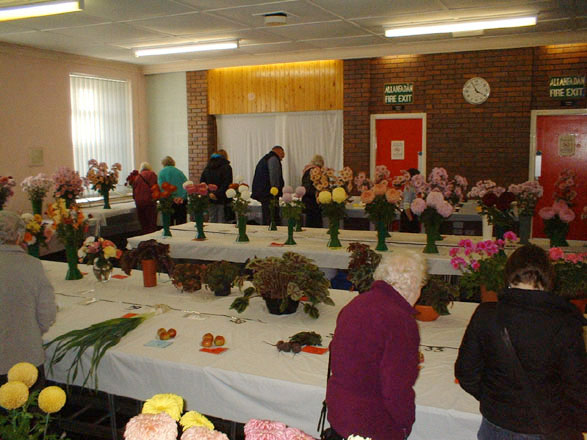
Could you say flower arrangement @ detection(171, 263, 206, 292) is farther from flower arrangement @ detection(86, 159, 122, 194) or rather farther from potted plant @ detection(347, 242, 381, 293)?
flower arrangement @ detection(86, 159, 122, 194)

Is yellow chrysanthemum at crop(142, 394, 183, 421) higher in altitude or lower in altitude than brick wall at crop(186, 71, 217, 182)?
lower

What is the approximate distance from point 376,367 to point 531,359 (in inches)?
20.2

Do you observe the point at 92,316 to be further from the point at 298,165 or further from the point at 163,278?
the point at 298,165

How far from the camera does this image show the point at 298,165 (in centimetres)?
1031

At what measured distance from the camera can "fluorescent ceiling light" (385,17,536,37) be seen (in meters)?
6.81

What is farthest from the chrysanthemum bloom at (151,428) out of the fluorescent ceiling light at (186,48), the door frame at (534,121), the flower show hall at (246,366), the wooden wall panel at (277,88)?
the wooden wall panel at (277,88)

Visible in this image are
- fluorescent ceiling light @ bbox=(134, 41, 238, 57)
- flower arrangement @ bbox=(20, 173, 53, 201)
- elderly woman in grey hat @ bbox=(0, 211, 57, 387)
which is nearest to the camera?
elderly woman in grey hat @ bbox=(0, 211, 57, 387)

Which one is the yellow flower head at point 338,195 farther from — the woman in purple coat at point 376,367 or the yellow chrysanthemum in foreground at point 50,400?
the yellow chrysanthemum in foreground at point 50,400

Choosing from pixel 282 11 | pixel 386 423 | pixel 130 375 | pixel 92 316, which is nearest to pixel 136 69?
pixel 282 11

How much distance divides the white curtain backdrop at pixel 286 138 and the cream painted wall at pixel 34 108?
264 cm

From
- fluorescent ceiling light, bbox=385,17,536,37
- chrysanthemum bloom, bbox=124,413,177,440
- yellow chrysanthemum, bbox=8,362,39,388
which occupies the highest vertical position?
fluorescent ceiling light, bbox=385,17,536,37

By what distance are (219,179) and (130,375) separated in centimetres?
622

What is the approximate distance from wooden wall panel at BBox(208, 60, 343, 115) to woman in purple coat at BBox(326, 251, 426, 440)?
7981mm

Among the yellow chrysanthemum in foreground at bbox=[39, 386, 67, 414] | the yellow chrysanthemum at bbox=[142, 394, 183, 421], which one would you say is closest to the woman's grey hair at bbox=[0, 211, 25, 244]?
the yellow chrysanthemum in foreground at bbox=[39, 386, 67, 414]
